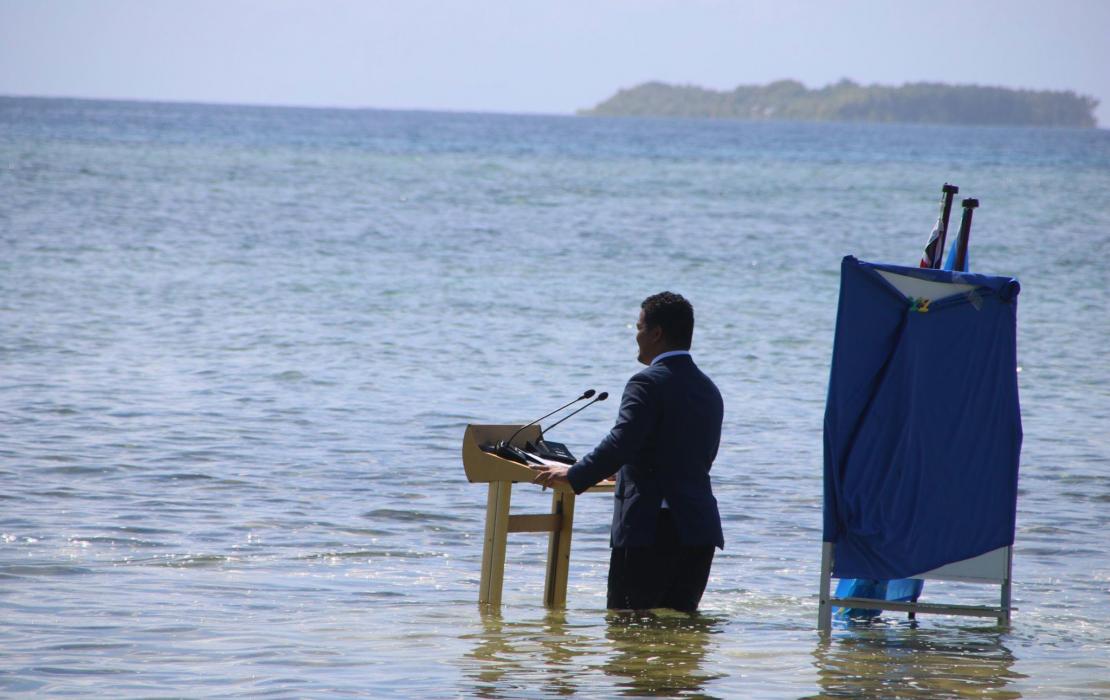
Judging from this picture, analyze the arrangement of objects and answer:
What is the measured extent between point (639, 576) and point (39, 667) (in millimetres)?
2509

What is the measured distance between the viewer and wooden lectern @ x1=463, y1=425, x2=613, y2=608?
20.2ft

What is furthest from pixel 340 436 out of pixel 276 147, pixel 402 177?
pixel 276 147

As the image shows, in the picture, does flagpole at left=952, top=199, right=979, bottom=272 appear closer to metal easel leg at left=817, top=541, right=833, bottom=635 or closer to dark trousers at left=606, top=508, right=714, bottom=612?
metal easel leg at left=817, top=541, right=833, bottom=635

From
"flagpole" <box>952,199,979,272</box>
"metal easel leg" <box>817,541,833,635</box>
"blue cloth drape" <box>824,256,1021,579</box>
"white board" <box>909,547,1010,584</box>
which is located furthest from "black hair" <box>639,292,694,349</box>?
"white board" <box>909,547,1010,584</box>

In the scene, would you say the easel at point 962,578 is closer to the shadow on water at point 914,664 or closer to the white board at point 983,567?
the white board at point 983,567

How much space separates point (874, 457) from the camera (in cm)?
620

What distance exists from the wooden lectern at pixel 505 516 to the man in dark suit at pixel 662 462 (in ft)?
0.80

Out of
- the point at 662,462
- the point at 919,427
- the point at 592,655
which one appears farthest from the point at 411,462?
the point at 919,427

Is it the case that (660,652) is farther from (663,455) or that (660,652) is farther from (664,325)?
(664,325)

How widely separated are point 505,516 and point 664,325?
1.20 metres

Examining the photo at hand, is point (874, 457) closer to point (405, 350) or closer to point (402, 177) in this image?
point (405, 350)

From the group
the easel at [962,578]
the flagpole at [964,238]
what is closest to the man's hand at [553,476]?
the easel at [962,578]

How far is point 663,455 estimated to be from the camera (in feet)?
19.3

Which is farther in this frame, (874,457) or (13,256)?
(13,256)
